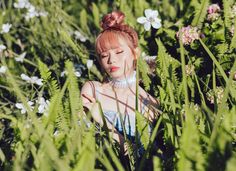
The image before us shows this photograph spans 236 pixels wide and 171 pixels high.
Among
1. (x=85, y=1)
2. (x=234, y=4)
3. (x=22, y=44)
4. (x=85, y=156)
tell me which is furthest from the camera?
(x=85, y=1)

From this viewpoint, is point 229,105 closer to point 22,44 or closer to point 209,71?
point 209,71

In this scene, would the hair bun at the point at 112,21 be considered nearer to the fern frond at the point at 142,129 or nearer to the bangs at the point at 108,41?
the bangs at the point at 108,41

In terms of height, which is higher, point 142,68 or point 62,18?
point 62,18

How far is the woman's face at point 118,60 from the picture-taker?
4.39ft

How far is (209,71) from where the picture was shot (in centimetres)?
144

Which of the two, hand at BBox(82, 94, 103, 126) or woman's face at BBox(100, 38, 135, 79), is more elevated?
woman's face at BBox(100, 38, 135, 79)

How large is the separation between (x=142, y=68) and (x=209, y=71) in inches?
8.7

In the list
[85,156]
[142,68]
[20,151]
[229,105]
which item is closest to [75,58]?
[142,68]

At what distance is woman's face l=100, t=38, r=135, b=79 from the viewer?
52.7 inches

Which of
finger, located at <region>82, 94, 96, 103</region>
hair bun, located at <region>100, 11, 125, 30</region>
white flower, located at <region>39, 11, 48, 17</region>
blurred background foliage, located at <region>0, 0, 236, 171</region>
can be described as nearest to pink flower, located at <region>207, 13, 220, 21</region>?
blurred background foliage, located at <region>0, 0, 236, 171</region>

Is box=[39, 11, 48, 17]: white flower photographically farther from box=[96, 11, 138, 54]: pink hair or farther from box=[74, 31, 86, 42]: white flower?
box=[96, 11, 138, 54]: pink hair

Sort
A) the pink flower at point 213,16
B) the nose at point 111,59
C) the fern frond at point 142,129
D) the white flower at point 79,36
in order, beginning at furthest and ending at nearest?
the white flower at point 79,36 < the pink flower at point 213,16 < the nose at point 111,59 < the fern frond at point 142,129

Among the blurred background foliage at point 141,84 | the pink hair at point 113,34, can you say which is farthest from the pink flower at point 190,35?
the pink hair at point 113,34

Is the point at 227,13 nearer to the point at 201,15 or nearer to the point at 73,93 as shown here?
the point at 201,15
